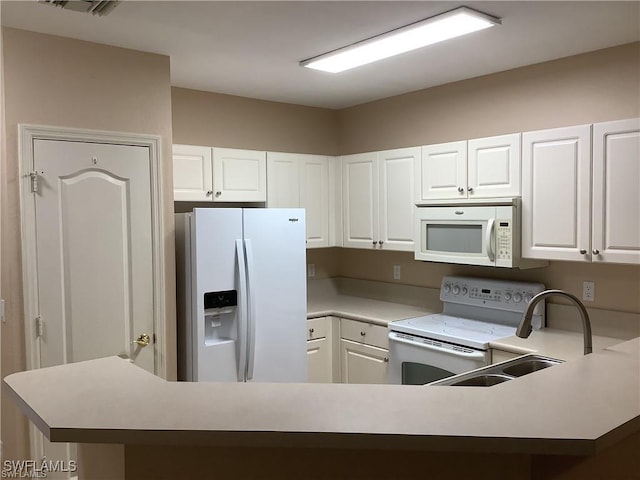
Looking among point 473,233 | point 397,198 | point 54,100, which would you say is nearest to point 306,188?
point 397,198

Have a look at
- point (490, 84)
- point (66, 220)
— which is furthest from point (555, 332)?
point (66, 220)

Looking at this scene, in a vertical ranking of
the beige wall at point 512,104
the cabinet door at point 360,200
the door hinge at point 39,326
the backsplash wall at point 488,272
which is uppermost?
the beige wall at point 512,104

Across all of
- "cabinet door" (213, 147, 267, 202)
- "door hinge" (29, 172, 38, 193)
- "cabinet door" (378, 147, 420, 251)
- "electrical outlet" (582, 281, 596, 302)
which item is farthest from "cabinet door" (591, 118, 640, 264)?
"door hinge" (29, 172, 38, 193)

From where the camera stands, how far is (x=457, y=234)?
3553 millimetres

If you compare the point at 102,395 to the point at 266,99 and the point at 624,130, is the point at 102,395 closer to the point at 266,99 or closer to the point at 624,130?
the point at 624,130

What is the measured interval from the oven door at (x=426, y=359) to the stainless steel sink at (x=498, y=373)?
18.9 inches

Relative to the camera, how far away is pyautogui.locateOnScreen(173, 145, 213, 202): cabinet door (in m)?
3.75

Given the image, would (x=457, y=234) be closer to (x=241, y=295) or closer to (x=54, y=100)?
(x=241, y=295)

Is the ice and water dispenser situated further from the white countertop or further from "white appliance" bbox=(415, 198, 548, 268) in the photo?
the white countertop

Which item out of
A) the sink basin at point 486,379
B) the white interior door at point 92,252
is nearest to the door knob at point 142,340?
the white interior door at point 92,252

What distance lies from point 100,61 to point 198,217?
99cm

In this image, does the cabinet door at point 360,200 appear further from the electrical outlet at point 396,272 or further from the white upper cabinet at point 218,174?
the white upper cabinet at point 218,174

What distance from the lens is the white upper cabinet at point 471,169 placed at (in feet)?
10.9

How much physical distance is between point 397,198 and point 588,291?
4.66ft
